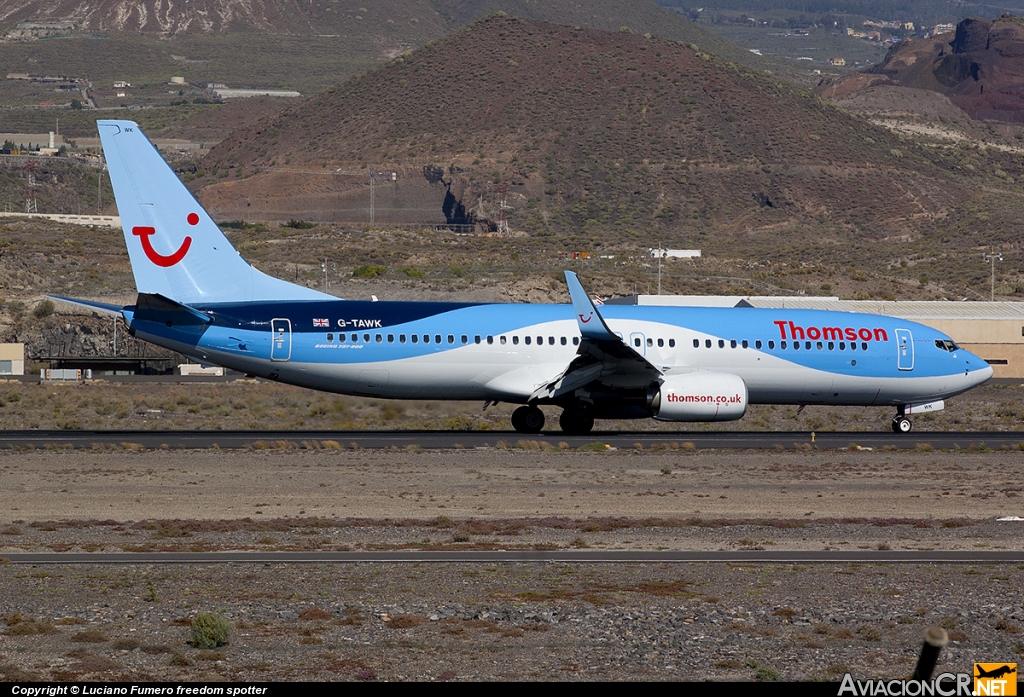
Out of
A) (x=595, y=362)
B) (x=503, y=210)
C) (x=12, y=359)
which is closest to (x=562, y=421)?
(x=595, y=362)

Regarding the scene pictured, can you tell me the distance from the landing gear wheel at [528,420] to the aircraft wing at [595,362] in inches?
40.3

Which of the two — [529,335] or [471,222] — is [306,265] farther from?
→ [529,335]

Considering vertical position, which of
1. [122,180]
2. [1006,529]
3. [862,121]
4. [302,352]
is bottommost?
[1006,529]

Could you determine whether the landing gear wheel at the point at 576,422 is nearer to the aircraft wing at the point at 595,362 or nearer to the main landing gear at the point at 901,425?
the aircraft wing at the point at 595,362

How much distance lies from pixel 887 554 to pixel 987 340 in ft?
164

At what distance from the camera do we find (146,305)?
98.8ft

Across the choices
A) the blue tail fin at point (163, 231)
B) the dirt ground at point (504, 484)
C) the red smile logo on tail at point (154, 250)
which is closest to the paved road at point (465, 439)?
the dirt ground at point (504, 484)

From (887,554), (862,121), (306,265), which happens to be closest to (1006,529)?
(887,554)

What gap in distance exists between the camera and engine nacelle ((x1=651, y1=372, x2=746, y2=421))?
3180 centimetres

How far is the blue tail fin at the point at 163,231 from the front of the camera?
102 feet

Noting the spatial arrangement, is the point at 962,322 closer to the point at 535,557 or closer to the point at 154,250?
the point at 154,250

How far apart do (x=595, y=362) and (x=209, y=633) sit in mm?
21388

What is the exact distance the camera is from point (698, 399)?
31875 millimetres

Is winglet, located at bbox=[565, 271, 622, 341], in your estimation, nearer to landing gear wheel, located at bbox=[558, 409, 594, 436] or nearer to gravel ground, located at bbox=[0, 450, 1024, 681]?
landing gear wheel, located at bbox=[558, 409, 594, 436]
